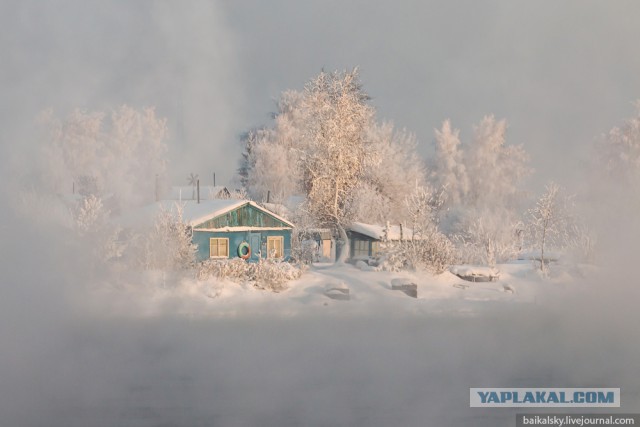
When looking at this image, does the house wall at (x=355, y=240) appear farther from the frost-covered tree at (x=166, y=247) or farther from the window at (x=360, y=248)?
the frost-covered tree at (x=166, y=247)

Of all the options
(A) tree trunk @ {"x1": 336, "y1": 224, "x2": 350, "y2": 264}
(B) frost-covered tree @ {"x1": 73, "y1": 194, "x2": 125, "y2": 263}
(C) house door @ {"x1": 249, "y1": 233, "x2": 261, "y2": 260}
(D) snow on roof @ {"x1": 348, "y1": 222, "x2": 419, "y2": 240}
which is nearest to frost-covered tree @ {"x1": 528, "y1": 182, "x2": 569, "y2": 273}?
(D) snow on roof @ {"x1": 348, "y1": 222, "x2": 419, "y2": 240}

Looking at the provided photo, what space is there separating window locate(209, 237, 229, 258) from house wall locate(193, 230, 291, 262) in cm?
10

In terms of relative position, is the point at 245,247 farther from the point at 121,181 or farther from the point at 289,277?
the point at 121,181

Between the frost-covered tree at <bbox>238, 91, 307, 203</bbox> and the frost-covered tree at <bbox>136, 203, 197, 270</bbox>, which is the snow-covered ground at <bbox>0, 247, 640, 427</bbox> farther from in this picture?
the frost-covered tree at <bbox>238, 91, 307, 203</bbox>

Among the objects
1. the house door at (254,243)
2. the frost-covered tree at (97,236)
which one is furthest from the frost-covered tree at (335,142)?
the frost-covered tree at (97,236)

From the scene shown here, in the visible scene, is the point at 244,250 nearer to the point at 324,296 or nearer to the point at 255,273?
the point at 255,273

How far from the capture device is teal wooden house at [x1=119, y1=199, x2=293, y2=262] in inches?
915

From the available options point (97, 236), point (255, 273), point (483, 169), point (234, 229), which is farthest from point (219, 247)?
point (483, 169)

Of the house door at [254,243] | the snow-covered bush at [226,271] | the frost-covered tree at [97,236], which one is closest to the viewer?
the frost-covered tree at [97,236]

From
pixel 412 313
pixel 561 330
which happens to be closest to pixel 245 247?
pixel 412 313

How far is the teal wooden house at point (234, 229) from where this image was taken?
76.3 feet

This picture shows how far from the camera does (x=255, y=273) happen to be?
1998 centimetres

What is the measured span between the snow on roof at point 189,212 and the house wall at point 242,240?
486mm

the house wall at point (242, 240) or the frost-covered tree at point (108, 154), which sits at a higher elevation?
the frost-covered tree at point (108, 154)
